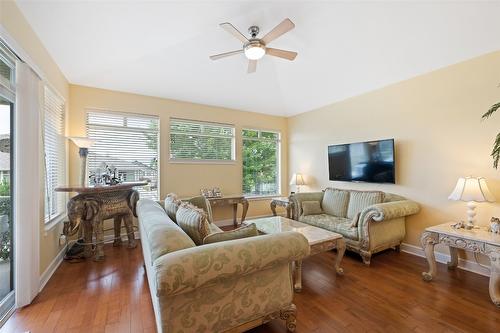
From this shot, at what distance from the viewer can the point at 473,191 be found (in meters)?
2.53

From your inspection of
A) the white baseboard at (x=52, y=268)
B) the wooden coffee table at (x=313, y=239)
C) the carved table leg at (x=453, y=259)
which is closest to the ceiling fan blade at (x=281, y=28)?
the wooden coffee table at (x=313, y=239)

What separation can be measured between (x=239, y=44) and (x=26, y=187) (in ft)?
10.6

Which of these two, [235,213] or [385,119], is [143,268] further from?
[385,119]

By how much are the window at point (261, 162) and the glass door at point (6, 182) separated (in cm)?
394

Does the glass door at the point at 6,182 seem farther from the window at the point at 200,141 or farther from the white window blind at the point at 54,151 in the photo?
the window at the point at 200,141

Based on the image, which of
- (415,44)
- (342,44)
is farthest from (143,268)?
(415,44)

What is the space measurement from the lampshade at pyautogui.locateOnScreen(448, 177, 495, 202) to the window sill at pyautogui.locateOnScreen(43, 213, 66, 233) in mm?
4888

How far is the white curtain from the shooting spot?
212 cm

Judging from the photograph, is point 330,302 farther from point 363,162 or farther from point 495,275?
point 363,162

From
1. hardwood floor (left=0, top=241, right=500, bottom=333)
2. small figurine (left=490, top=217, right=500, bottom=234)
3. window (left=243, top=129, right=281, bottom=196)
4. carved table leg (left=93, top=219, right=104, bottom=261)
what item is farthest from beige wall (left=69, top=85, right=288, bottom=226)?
small figurine (left=490, top=217, right=500, bottom=234)

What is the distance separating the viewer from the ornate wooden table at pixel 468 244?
2.11m

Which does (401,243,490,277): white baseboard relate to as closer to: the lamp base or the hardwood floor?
the hardwood floor

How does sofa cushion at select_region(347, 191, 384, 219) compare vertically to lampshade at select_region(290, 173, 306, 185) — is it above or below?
below

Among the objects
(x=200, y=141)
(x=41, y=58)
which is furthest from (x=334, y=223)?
(x=41, y=58)
